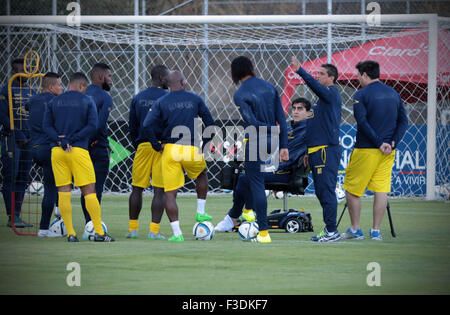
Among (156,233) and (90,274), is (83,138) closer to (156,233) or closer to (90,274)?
(156,233)

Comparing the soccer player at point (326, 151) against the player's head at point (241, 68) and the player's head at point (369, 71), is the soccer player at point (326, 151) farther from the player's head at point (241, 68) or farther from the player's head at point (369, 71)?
the player's head at point (241, 68)

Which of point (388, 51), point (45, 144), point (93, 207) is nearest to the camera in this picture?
point (93, 207)

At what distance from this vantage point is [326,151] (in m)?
8.69

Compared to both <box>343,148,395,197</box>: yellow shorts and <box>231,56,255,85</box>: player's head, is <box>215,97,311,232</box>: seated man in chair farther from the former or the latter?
<box>231,56,255,85</box>: player's head

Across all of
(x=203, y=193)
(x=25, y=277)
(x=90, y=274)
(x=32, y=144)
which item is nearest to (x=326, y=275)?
(x=90, y=274)

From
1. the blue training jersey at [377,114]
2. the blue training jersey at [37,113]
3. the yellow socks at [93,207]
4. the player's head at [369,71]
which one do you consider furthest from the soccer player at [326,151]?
the blue training jersey at [37,113]

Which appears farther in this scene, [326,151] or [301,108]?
[301,108]

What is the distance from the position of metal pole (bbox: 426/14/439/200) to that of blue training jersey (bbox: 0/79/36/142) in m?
7.45

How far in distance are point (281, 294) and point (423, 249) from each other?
3.10 metres

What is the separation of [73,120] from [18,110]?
2.32 metres

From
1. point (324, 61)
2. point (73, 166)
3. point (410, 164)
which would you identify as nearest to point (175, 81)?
point (73, 166)

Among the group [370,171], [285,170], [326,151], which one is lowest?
[285,170]

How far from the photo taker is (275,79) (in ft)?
66.2

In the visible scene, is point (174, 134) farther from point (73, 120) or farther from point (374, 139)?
point (374, 139)
